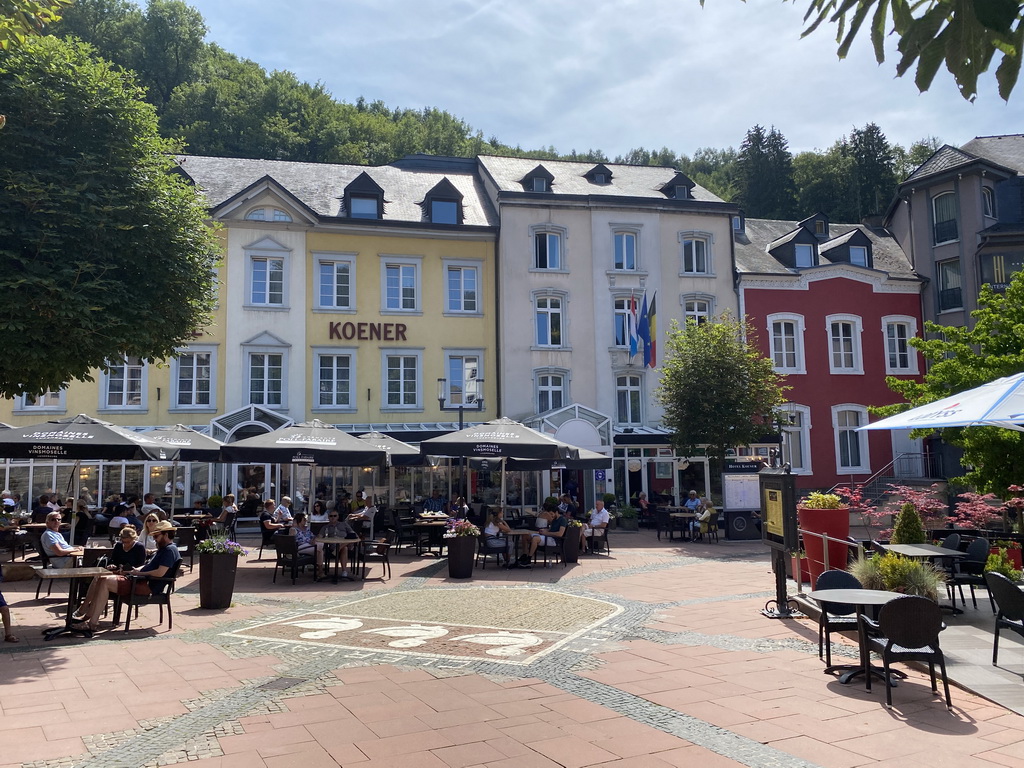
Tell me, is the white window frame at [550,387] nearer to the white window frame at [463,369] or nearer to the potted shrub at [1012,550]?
the white window frame at [463,369]

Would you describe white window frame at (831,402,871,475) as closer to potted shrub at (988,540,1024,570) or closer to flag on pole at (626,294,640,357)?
flag on pole at (626,294,640,357)

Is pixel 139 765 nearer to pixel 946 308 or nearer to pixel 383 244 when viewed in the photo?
pixel 383 244

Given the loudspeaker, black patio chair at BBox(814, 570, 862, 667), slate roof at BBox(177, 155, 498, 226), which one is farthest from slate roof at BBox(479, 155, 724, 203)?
black patio chair at BBox(814, 570, 862, 667)

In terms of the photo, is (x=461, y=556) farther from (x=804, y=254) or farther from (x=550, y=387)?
(x=804, y=254)

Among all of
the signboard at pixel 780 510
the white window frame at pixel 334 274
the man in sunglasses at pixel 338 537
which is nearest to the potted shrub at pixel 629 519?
the white window frame at pixel 334 274

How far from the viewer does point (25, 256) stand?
1002 centimetres

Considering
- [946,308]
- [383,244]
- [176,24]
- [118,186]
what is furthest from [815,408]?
[176,24]

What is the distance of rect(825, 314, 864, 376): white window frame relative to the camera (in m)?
30.4

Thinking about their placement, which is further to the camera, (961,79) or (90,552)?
(90,552)

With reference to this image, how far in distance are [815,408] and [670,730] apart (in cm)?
2632

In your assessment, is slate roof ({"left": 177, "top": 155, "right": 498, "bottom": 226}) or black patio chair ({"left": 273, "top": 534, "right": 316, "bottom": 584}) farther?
slate roof ({"left": 177, "top": 155, "right": 498, "bottom": 226})

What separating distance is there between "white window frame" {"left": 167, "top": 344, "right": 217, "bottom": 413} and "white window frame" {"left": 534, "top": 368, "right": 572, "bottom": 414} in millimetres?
10539

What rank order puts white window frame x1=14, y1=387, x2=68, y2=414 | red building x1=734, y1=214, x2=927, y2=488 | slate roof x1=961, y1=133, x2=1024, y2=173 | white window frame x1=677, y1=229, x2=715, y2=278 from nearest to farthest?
white window frame x1=14, y1=387, x2=68, y2=414, white window frame x1=677, y1=229, x2=715, y2=278, red building x1=734, y1=214, x2=927, y2=488, slate roof x1=961, y1=133, x2=1024, y2=173

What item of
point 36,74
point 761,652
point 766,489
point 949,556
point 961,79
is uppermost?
point 36,74
